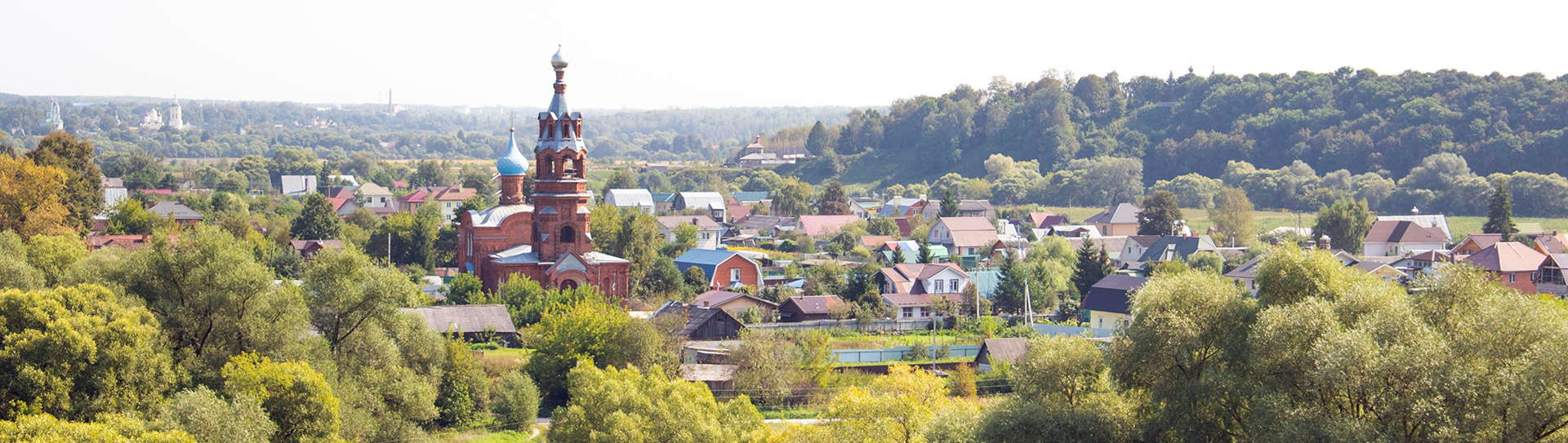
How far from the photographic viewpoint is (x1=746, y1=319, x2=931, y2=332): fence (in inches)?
1453

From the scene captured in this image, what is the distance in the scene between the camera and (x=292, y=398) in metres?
20.1

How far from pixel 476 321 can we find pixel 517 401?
7633 mm

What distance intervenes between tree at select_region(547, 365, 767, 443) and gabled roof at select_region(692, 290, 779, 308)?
1454 cm

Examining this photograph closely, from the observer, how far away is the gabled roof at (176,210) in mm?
57312

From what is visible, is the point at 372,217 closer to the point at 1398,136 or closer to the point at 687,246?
the point at 687,246

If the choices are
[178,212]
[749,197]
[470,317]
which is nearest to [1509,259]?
[470,317]

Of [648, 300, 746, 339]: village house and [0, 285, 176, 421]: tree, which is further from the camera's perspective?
[648, 300, 746, 339]: village house

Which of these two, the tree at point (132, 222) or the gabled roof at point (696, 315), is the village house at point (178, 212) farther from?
the gabled roof at point (696, 315)

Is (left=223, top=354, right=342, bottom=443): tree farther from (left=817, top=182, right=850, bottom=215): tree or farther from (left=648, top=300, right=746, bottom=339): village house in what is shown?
(left=817, top=182, right=850, bottom=215): tree

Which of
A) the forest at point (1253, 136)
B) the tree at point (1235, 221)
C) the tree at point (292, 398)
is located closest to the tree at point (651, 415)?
the tree at point (292, 398)

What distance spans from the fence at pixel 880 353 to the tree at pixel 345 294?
1184 cm

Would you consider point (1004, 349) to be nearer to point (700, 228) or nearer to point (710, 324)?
point (710, 324)

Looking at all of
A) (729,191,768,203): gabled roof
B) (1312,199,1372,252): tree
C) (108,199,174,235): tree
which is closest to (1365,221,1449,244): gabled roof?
(1312,199,1372,252): tree

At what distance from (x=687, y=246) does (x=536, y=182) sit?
12.4m
